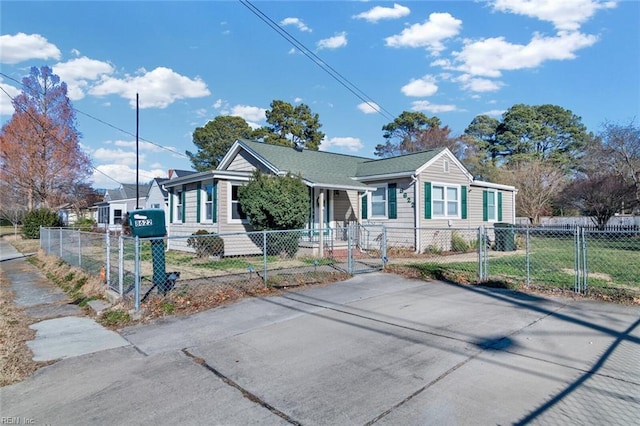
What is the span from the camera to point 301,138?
3806cm

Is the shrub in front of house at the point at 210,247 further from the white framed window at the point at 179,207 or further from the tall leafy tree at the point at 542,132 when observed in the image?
the tall leafy tree at the point at 542,132


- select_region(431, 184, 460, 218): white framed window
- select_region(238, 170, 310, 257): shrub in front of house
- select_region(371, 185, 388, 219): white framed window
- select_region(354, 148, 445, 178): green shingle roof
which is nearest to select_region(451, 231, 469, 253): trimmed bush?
select_region(431, 184, 460, 218): white framed window

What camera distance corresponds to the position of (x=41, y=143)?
96.3ft

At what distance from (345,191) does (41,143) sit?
26.3 metres

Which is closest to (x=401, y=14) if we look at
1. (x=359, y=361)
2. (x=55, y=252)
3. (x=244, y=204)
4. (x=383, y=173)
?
(x=383, y=173)

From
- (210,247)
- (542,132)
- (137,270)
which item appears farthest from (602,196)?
(137,270)

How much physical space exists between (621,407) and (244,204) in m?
10.6

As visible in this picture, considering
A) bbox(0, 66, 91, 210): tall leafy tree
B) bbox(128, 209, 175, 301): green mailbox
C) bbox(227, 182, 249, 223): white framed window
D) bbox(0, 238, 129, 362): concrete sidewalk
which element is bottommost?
Answer: bbox(0, 238, 129, 362): concrete sidewalk

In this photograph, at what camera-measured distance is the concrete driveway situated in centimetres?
311

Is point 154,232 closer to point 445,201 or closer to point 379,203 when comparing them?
point 379,203

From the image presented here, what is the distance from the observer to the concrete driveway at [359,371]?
10.2ft

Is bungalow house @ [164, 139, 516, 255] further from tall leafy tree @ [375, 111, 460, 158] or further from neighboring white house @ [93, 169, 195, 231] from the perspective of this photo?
tall leafy tree @ [375, 111, 460, 158]

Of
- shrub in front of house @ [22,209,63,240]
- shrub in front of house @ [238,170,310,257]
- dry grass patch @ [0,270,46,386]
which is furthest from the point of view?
shrub in front of house @ [22,209,63,240]

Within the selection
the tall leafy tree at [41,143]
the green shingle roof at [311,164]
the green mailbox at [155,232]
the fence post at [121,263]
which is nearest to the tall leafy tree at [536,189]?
the green shingle roof at [311,164]
